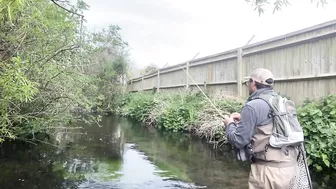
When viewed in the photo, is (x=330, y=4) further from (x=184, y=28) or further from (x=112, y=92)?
(x=184, y=28)

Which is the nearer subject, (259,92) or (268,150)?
(268,150)

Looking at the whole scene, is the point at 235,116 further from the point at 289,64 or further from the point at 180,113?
the point at 180,113

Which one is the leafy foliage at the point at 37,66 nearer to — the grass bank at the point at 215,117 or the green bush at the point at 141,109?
the grass bank at the point at 215,117

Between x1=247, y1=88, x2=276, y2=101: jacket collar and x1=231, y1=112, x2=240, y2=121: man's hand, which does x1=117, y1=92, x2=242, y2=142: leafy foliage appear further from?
x1=247, y1=88, x2=276, y2=101: jacket collar

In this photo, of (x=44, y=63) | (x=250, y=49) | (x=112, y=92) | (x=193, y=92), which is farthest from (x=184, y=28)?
(x=44, y=63)

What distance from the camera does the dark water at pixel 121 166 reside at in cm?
411

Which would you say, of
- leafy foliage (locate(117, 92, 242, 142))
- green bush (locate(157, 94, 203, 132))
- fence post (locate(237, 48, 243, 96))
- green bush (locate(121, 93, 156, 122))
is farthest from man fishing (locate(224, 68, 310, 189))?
green bush (locate(121, 93, 156, 122))

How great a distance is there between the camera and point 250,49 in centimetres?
777

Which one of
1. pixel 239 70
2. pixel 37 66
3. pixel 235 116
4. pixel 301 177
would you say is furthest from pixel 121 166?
pixel 239 70

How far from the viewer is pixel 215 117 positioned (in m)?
7.30

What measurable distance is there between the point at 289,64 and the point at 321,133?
2339mm

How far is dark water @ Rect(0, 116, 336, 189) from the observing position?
4.11 metres

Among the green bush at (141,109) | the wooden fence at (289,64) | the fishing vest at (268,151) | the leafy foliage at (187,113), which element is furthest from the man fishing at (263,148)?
the green bush at (141,109)

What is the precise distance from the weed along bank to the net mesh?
4.57 ft
